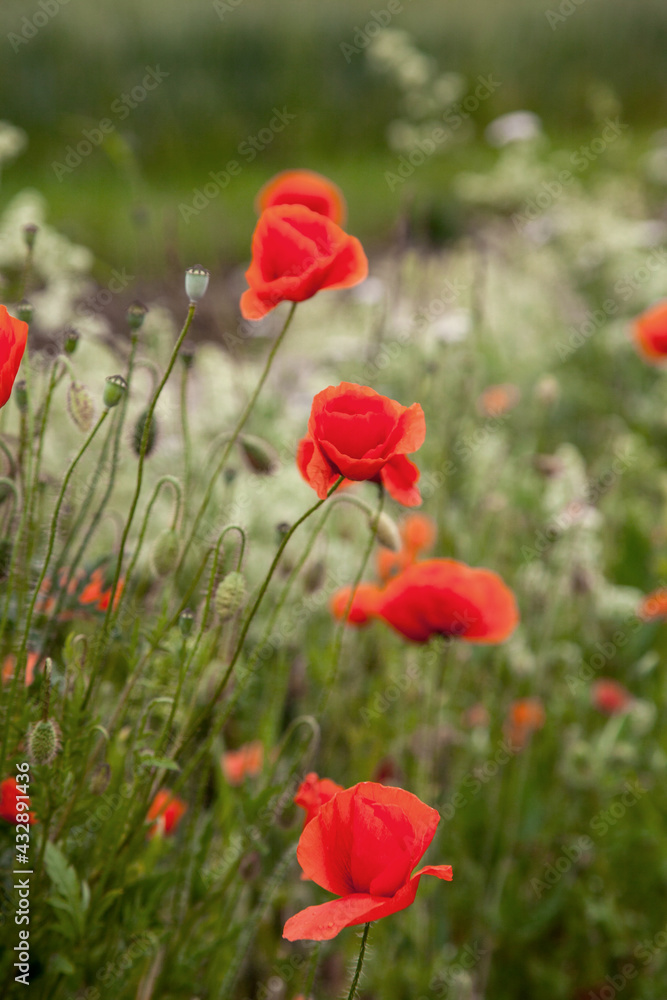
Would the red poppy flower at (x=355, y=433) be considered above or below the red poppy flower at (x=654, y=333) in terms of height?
below

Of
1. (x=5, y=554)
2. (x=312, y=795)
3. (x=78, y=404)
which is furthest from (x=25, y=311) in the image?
(x=312, y=795)

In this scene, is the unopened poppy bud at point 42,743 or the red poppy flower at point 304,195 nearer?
the unopened poppy bud at point 42,743

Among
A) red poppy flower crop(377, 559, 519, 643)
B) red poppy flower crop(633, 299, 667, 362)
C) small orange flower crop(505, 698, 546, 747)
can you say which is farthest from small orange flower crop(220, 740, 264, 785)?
red poppy flower crop(633, 299, 667, 362)

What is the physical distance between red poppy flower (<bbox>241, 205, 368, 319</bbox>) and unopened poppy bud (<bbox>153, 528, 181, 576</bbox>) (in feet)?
0.65

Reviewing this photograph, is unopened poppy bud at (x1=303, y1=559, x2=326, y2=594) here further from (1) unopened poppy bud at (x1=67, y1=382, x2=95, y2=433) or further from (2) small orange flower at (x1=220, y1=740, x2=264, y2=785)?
(1) unopened poppy bud at (x1=67, y1=382, x2=95, y2=433)

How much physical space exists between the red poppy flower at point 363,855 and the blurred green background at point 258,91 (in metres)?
5.16

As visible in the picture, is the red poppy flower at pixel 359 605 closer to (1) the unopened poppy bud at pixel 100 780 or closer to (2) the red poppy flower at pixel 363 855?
(1) the unopened poppy bud at pixel 100 780

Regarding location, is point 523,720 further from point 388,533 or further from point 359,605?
point 388,533

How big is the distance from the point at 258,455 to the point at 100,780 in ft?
1.09

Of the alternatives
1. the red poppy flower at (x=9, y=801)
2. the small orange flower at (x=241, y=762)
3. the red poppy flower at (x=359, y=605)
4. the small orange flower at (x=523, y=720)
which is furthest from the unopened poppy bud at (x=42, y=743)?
the small orange flower at (x=523, y=720)

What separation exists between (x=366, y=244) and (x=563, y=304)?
2.87 metres

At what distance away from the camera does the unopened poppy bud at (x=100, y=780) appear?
0.75m

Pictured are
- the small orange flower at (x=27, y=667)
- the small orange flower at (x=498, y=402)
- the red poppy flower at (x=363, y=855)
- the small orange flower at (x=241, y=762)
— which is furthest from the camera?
the small orange flower at (x=498, y=402)

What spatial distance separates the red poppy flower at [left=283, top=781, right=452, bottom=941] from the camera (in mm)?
480
